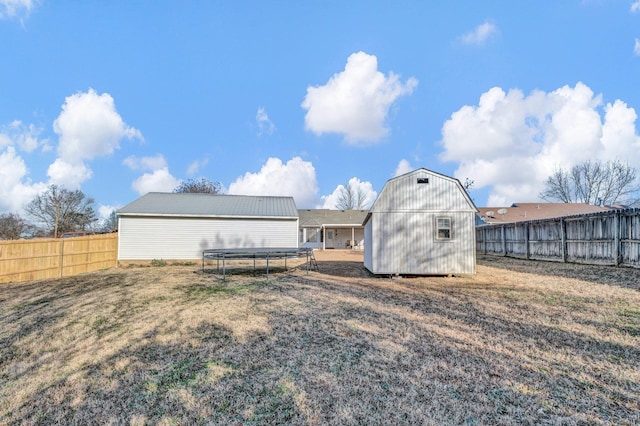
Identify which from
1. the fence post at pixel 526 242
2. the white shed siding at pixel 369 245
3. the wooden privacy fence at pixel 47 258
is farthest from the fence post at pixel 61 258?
the fence post at pixel 526 242

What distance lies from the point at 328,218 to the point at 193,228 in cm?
1595

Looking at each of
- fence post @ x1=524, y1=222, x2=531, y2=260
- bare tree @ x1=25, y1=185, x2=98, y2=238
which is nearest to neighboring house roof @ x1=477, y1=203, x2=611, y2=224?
fence post @ x1=524, y1=222, x2=531, y2=260

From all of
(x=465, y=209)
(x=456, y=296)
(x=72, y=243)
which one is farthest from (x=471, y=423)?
(x=72, y=243)

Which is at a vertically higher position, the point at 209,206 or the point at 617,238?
the point at 209,206

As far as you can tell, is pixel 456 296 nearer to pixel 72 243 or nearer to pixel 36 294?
pixel 36 294

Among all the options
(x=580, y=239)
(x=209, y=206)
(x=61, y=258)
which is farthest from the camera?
(x=209, y=206)

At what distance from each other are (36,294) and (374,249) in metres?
9.59

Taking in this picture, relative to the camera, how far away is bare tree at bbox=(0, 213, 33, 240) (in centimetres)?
2969

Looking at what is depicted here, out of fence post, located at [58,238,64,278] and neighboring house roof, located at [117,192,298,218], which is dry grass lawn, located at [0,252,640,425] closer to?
fence post, located at [58,238,64,278]

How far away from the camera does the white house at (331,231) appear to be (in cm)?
2914

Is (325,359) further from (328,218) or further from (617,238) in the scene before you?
(328,218)

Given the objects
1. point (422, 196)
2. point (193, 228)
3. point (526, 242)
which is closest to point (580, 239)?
point (526, 242)

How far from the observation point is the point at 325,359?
12.9 feet

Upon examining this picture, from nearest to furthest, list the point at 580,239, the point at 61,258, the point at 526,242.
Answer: the point at 61,258
the point at 580,239
the point at 526,242
